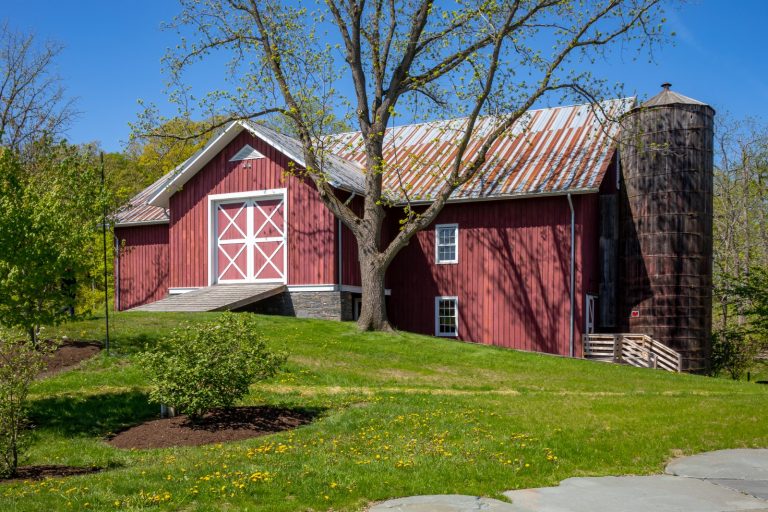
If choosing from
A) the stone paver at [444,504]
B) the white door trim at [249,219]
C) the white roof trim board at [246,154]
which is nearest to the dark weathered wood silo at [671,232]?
the white door trim at [249,219]

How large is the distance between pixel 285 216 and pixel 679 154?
1360 cm

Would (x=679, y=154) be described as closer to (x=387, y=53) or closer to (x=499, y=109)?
(x=499, y=109)

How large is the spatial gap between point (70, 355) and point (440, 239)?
13.8m

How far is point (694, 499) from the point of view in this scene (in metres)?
7.02

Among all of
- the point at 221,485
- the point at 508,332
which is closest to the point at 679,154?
the point at 508,332

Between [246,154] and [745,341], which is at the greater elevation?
[246,154]

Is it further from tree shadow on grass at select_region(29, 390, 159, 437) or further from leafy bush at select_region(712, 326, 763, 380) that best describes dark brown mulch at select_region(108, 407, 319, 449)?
leafy bush at select_region(712, 326, 763, 380)

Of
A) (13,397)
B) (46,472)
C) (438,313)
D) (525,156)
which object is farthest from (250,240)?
(46,472)

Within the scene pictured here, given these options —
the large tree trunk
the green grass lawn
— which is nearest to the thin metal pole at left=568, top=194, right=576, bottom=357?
the green grass lawn

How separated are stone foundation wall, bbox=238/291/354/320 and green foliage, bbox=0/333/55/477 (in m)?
14.2

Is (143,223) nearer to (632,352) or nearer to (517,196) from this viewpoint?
(517,196)

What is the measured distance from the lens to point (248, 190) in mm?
26438

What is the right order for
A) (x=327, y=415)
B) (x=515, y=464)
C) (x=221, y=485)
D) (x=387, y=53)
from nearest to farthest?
(x=221, y=485) < (x=515, y=464) < (x=327, y=415) < (x=387, y=53)

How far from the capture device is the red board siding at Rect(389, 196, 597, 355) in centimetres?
2445
